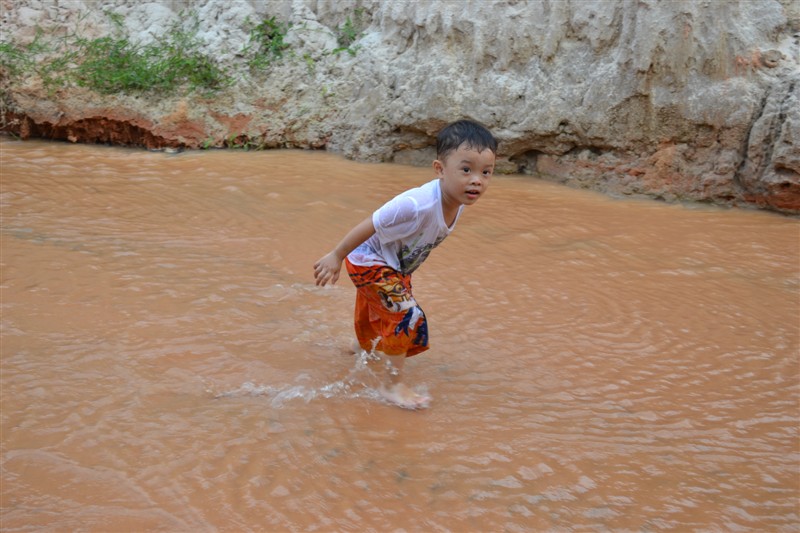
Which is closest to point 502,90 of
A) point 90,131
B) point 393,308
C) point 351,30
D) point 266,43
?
point 351,30

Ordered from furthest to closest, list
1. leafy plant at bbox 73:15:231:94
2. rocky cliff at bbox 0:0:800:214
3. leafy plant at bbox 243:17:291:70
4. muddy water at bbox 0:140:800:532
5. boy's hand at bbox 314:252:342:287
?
leafy plant at bbox 243:17:291:70 < leafy plant at bbox 73:15:231:94 < rocky cliff at bbox 0:0:800:214 < boy's hand at bbox 314:252:342:287 < muddy water at bbox 0:140:800:532

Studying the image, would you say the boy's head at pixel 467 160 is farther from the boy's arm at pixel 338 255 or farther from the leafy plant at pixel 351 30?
the leafy plant at pixel 351 30

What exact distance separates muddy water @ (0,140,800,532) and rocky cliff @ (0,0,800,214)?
64 cm

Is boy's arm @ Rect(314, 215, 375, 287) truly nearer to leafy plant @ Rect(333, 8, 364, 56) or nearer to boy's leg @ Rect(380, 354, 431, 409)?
boy's leg @ Rect(380, 354, 431, 409)

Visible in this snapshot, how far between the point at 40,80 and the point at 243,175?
109 inches

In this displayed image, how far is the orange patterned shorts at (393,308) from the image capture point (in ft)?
9.33

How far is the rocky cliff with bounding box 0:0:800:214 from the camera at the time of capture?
552 cm

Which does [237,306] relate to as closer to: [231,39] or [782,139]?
[782,139]

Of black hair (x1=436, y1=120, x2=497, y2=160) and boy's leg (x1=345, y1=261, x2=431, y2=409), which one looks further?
boy's leg (x1=345, y1=261, x2=431, y2=409)

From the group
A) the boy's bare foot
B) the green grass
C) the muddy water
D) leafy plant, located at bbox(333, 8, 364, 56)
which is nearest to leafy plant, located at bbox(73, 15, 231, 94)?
the green grass

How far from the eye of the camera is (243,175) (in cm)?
622

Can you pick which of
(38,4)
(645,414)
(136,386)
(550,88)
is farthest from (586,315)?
(38,4)

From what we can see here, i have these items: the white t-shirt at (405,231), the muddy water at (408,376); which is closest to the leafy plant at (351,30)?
the muddy water at (408,376)

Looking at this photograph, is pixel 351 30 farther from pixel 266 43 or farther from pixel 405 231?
pixel 405 231
